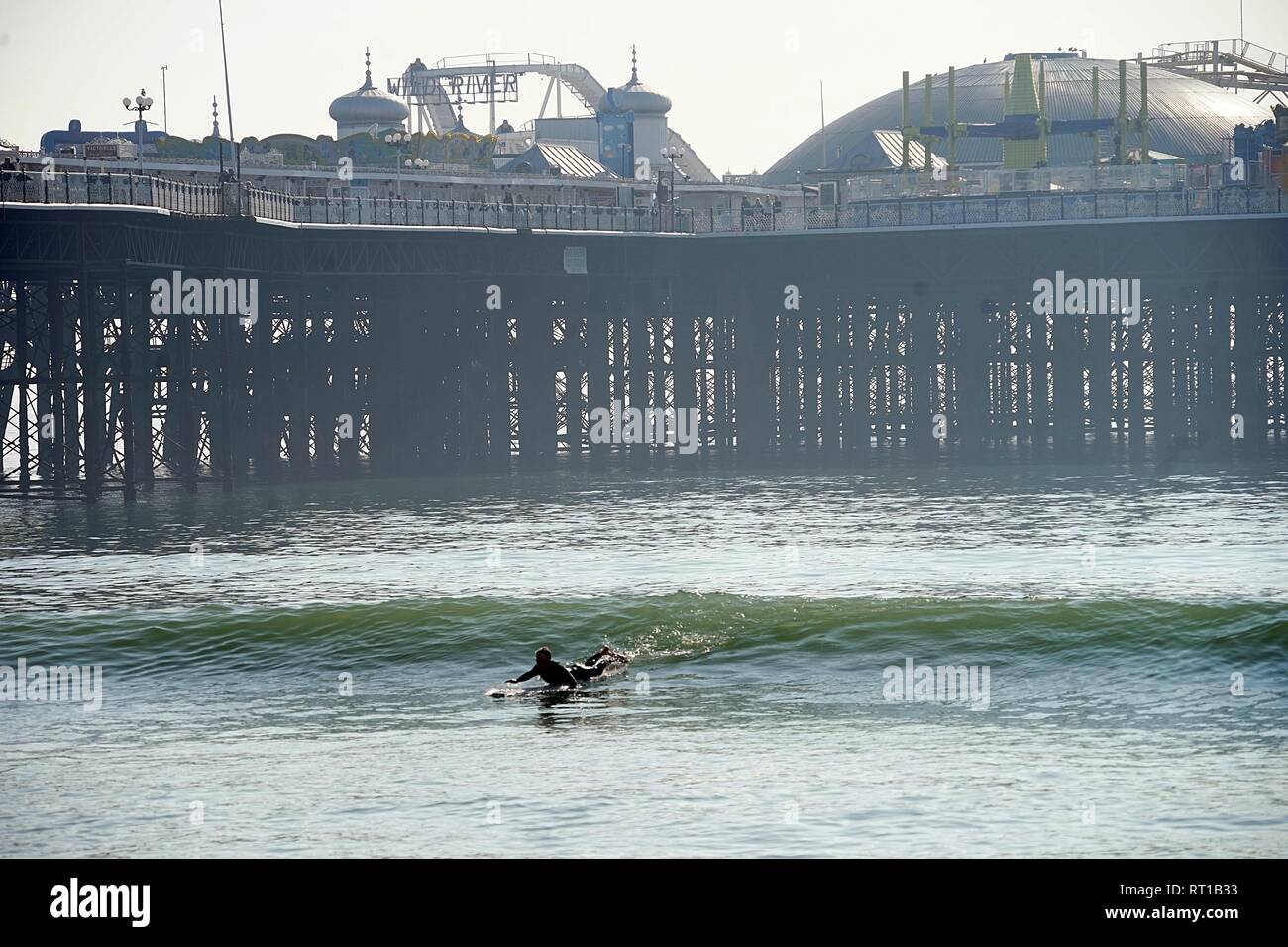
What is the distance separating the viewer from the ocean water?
24062mm

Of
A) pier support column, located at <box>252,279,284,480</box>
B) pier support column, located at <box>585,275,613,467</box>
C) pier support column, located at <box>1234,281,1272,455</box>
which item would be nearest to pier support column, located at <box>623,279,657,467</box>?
pier support column, located at <box>585,275,613,467</box>

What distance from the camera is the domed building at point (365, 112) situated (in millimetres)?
154125

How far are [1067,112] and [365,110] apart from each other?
189 feet

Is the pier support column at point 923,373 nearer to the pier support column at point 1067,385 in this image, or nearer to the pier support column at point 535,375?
the pier support column at point 1067,385

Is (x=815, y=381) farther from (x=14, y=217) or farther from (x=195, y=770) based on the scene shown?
(x=195, y=770)

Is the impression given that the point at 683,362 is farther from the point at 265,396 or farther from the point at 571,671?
the point at 571,671

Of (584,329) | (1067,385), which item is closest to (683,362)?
(584,329)

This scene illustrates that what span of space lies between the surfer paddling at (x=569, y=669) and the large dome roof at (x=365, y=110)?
123671 mm

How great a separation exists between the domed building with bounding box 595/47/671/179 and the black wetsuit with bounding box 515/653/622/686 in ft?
410

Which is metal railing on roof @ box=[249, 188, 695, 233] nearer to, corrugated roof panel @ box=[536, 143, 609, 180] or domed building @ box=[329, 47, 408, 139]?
corrugated roof panel @ box=[536, 143, 609, 180]

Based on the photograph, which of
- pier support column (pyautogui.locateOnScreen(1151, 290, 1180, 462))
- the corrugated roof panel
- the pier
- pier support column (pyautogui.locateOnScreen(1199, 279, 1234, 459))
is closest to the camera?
the pier

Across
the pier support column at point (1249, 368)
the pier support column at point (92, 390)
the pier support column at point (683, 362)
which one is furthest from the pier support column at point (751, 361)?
the pier support column at point (92, 390)

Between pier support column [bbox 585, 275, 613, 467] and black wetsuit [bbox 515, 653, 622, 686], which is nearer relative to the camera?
black wetsuit [bbox 515, 653, 622, 686]

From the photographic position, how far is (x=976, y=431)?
9488 centimetres
